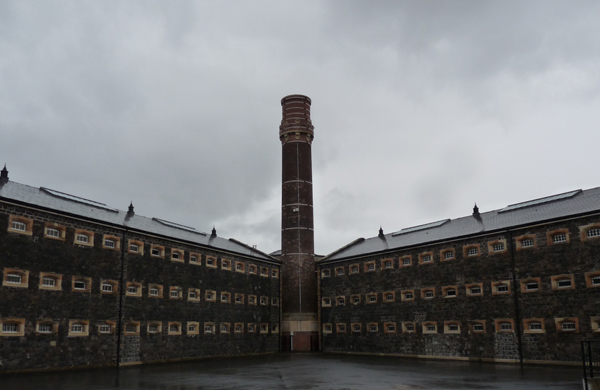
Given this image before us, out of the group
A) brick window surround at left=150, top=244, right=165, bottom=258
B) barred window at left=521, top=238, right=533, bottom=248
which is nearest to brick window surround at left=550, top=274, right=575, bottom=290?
barred window at left=521, top=238, right=533, bottom=248

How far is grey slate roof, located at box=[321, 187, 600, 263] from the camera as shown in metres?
31.1

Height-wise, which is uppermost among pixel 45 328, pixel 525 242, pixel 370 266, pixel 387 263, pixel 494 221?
pixel 494 221

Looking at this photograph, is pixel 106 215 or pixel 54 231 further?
pixel 106 215

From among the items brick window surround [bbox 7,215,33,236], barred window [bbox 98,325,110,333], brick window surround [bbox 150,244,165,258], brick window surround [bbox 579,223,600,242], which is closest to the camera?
brick window surround [bbox 7,215,33,236]

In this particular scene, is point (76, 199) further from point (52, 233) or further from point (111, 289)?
point (111, 289)

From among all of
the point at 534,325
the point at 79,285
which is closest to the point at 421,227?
the point at 534,325

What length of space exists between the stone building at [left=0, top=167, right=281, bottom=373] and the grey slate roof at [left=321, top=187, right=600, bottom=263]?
11438mm

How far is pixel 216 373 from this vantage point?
24.7 meters

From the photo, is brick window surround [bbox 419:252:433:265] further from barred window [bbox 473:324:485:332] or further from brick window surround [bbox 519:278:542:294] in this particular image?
brick window surround [bbox 519:278:542:294]

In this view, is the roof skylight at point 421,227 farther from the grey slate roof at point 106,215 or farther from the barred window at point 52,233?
the barred window at point 52,233

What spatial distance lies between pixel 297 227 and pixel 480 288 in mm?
19372

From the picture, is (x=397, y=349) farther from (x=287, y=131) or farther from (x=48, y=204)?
(x=48, y=204)

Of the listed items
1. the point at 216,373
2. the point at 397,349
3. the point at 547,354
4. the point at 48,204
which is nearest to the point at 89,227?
the point at 48,204

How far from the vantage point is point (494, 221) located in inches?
1412
